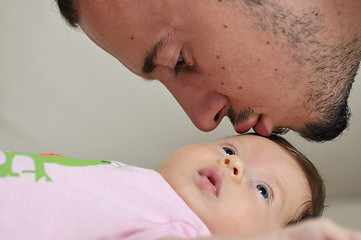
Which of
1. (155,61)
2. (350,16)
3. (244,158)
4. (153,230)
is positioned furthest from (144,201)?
(350,16)

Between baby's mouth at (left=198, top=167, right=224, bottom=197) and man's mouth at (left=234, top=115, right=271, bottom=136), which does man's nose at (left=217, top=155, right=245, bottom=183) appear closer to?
baby's mouth at (left=198, top=167, right=224, bottom=197)

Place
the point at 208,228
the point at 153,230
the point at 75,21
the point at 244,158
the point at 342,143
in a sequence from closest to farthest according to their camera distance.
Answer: the point at 153,230 → the point at 208,228 → the point at 244,158 → the point at 75,21 → the point at 342,143


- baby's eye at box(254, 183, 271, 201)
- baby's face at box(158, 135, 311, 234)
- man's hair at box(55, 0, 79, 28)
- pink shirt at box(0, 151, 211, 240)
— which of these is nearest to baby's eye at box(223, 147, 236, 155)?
baby's face at box(158, 135, 311, 234)

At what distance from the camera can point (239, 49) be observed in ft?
3.83

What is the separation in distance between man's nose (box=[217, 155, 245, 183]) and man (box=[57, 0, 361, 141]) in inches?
A: 8.7

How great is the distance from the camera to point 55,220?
0.79m

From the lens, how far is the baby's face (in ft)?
3.05

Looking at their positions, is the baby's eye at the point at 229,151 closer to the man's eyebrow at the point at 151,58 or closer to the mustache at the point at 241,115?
the mustache at the point at 241,115

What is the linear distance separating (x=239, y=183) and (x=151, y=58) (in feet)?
1.21

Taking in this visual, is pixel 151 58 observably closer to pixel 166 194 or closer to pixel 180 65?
pixel 180 65

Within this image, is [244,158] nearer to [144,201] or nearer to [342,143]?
[144,201]

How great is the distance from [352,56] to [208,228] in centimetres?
64

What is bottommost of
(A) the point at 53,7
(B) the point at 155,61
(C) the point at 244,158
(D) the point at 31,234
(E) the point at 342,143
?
(D) the point at 31,234

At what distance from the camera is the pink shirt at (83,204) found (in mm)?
775
